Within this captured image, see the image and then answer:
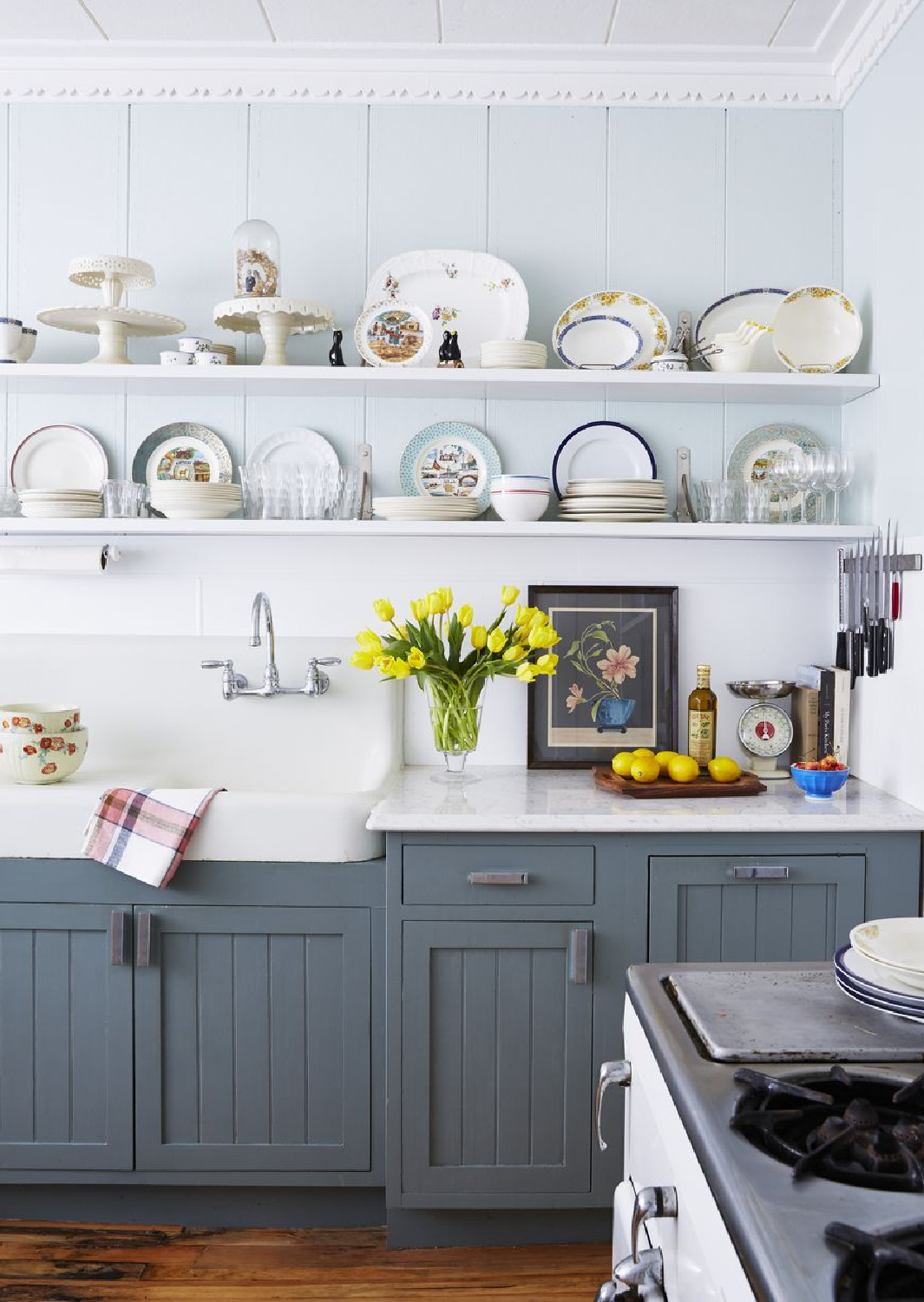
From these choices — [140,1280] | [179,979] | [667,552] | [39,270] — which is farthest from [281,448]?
[140,1280]

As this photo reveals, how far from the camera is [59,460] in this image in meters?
2.96

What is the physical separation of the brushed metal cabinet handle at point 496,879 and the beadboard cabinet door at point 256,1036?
0.80 feet

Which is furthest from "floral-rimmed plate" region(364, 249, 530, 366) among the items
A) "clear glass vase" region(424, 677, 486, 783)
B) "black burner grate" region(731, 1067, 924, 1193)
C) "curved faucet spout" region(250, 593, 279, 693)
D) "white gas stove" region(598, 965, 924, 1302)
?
"black burner grate" region(731, 1067, 924, 1193)

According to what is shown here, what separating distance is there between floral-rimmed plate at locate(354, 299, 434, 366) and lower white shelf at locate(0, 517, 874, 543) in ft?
1.40

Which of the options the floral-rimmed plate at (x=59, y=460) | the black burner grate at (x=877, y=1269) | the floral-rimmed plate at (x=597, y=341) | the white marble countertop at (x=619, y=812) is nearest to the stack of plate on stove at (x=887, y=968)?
the black burner grate at (x=877, y=1269)

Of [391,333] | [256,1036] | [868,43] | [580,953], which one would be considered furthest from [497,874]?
[868,43]

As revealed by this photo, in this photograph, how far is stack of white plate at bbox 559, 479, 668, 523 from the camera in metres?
2.74

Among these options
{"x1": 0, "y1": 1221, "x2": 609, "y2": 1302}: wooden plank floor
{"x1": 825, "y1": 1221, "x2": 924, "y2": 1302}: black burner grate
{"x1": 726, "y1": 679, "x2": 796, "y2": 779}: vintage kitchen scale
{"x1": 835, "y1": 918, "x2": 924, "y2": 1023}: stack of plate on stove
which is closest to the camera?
{"x1": 825, "y1": 1221, "x2": 924, "y2": 1302}: black burner grate

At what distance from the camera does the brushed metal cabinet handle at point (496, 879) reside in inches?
91.4

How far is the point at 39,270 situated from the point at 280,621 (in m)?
1.10

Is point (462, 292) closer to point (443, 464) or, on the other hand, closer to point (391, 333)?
point (391, 333)

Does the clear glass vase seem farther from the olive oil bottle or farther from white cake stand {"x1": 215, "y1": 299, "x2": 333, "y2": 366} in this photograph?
white cake stand {"x1": 215, "y1": 299, "x2": 333, "y2": 366}

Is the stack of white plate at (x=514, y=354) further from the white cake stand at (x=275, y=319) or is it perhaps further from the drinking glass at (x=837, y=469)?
the drinking glass at (x=837, y=469)

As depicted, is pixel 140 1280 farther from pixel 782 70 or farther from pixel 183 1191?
pixel 782 70
